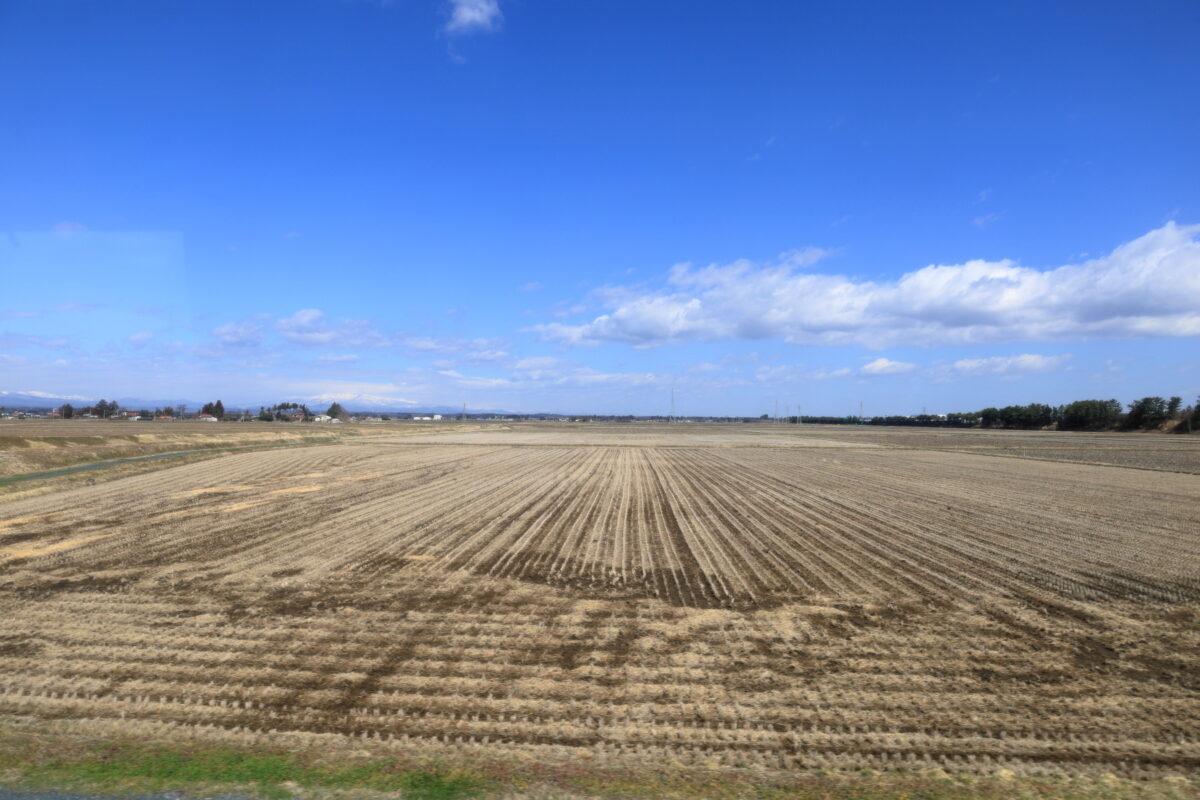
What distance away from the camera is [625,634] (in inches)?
303

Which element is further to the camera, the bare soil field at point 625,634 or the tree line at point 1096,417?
the tree line at point 1096,417

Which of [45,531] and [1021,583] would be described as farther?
[45,531]

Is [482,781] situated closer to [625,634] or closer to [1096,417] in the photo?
[625,634]

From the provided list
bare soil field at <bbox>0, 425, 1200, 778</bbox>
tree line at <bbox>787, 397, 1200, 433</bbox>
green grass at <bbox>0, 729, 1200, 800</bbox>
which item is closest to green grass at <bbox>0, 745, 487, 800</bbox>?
green grass at <bbox>0, 729, 1200, 800</bbox>

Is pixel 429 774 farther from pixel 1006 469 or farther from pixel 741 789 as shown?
pixel 1006 469

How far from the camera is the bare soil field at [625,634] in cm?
536

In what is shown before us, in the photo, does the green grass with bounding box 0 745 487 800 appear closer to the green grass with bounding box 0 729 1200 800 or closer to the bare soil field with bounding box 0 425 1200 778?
the green grass with bounding box 0 729 1200 800

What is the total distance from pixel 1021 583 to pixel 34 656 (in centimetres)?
1344

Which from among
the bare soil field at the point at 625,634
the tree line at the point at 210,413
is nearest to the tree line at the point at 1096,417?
the bare soil field at the point at 625,634

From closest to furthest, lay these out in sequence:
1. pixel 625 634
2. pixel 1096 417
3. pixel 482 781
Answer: pixel 482 781, pixel 625 634, pixel 1096 417

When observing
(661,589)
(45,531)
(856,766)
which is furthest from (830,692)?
(45,531)

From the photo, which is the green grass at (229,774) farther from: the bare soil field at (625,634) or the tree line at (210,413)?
the tree line at (210,413)

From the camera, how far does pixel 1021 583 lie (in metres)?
10.2

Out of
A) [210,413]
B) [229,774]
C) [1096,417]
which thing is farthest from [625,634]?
[210,413]
